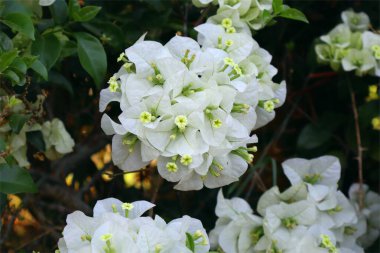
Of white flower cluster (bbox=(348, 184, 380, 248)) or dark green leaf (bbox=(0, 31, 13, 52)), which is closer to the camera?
dark green leaf (bbox=(0, 31, 13, 52))

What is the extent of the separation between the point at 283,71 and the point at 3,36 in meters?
0.73

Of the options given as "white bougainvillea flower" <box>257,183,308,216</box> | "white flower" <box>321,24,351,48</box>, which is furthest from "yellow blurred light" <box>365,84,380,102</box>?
"white bougainvillea flower" <box>257,183,308,216</box>

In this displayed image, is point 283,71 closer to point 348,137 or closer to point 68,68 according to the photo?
point 348,137

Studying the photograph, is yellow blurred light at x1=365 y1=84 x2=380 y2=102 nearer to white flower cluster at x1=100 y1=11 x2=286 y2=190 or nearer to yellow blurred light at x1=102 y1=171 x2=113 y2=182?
white flower cluster at x1=100 y1=11 x2=286 y2=190

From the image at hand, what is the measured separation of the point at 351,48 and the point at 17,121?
0.74 m

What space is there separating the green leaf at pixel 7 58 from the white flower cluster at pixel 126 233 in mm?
252

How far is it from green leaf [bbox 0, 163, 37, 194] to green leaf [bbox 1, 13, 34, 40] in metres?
0.22

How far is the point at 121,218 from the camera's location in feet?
3.02

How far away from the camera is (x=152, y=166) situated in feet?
5.08

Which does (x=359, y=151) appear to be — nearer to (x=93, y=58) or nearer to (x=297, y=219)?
(x=297, y=219)

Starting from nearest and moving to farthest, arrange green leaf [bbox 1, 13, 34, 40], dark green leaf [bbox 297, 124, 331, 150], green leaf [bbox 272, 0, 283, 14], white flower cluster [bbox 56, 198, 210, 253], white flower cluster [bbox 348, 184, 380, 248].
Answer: white flower cluster [bbox 56, 198, 210, 253] → green leaf [bbox 1, 13, 34, 40] → green leaf [bbox 272, 0, 283, 14] → white flower cluster [bbox 348, 184, 380, 248] → dark green leaf [bbox 297, 124, 331, 150]

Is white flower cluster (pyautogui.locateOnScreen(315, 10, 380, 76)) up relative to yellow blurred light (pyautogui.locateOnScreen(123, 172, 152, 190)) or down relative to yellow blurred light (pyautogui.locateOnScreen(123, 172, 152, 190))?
up

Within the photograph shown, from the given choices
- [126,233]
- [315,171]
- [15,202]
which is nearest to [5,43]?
[126,233]

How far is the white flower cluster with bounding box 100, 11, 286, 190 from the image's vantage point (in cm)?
94
